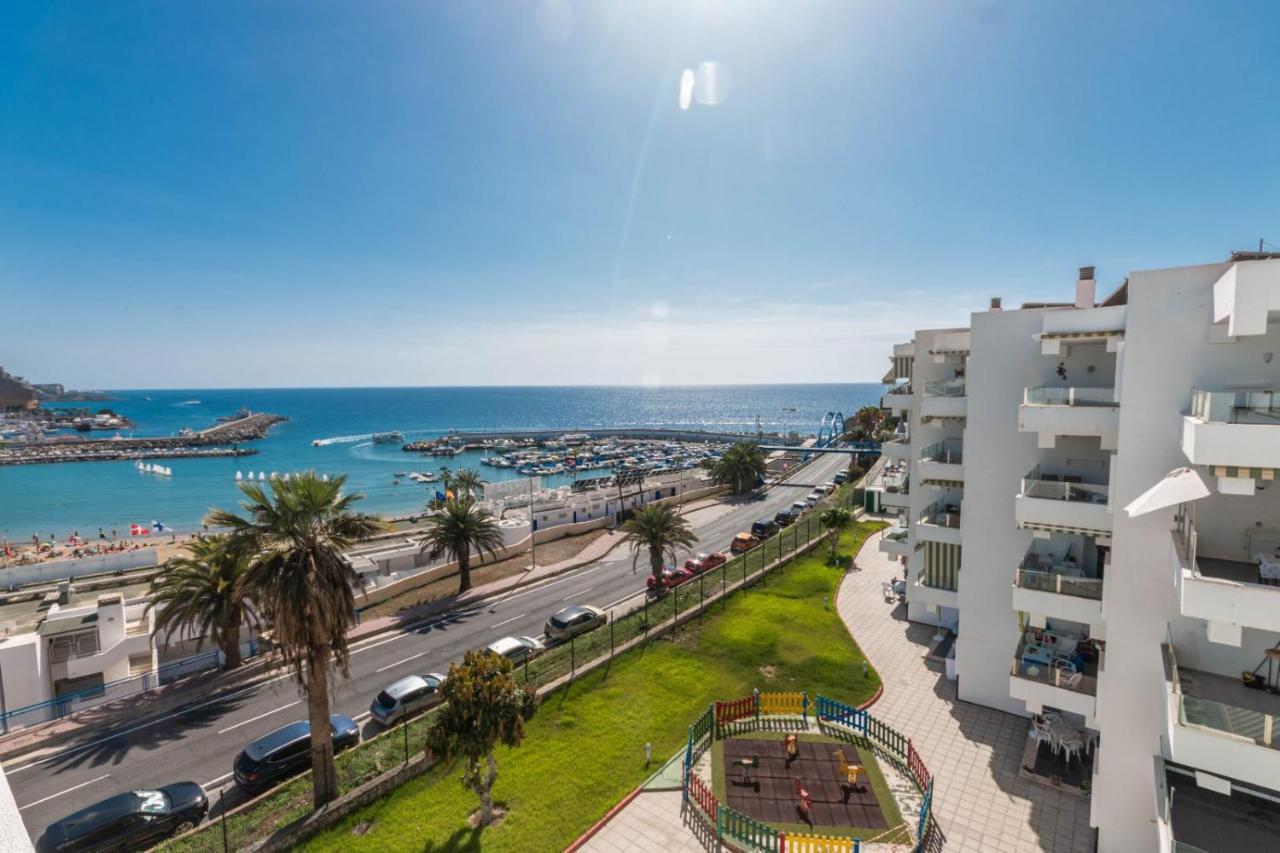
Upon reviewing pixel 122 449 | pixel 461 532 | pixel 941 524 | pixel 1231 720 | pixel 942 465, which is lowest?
pixel 122 449

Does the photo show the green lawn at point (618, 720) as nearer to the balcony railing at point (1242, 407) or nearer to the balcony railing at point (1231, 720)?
the balcony railing at point (1231, 720)

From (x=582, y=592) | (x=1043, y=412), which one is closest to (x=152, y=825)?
(x=582, y=592)

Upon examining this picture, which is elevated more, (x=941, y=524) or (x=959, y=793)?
(x=941, y=524)

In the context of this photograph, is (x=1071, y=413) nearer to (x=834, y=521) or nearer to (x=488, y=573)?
(x=834, y=521)

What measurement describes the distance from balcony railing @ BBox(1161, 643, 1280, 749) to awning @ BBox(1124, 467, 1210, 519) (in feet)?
11.5

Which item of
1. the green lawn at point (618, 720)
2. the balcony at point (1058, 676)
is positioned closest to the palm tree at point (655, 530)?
the green lawn at point (618, 720)

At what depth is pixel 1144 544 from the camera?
42.4 feet

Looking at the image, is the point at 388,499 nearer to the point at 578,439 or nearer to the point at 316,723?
the point at 578,439

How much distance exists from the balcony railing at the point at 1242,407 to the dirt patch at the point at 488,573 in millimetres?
34970

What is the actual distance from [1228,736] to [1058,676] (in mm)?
6230

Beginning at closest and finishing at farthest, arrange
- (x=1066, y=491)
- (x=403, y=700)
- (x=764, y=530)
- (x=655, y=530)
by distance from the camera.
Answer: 1. (x=1066, y=491)
2. (x=403, y=700)
3. (x=655, y=530)
4. (x=764, y=530)

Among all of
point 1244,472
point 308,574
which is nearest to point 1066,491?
point 1244,472

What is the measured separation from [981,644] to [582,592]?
72.5 feet

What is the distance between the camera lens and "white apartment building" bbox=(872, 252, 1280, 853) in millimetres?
10211
